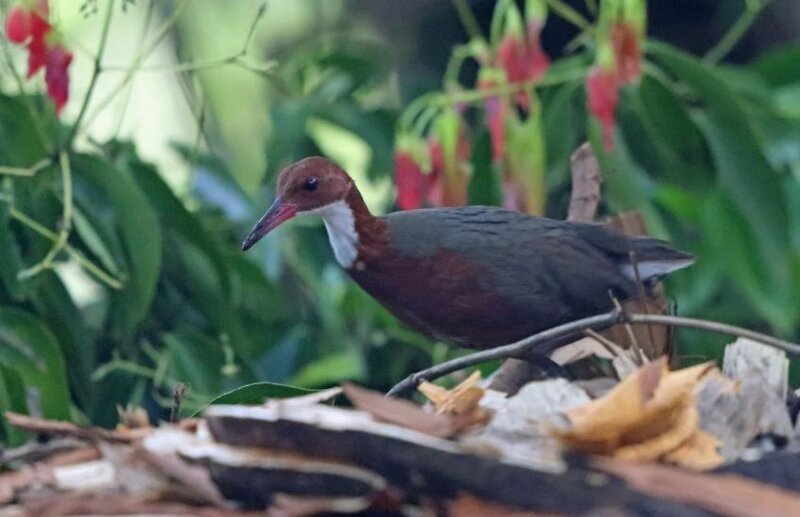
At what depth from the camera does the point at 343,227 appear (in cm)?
199

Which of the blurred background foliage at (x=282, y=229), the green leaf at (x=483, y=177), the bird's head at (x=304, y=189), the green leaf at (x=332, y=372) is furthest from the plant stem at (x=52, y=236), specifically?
the green leaf at (x=483, y=177)

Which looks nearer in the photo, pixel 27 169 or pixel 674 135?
pixel 27 169

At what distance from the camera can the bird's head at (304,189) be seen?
6.34 ft

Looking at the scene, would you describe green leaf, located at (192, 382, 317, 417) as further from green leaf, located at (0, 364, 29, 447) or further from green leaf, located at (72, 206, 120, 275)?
green leaf, located at (72, 206, 120, 275)

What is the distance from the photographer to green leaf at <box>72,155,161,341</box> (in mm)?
2098

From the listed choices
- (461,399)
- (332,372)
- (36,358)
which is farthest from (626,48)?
(461,399)

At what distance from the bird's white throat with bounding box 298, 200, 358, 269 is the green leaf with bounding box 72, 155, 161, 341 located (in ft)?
0.83

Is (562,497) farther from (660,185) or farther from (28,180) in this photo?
(660,185)

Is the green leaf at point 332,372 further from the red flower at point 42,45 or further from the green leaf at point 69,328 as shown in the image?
the red flower at point 42,45

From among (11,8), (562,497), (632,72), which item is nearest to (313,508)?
(562,497)

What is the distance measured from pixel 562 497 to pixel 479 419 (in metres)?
0.18

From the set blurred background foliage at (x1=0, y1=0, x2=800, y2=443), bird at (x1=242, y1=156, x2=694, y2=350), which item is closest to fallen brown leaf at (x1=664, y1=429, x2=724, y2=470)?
blurred background foliage at (x1=0, y1=0, x2=800, y2=443)

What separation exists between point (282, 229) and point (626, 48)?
87cm

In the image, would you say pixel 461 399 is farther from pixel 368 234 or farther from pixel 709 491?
pixel 368 234
